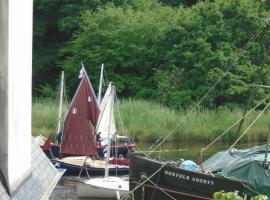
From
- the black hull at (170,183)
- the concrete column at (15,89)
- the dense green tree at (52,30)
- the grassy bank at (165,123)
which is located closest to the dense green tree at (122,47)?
the dense green tree at (52,30)

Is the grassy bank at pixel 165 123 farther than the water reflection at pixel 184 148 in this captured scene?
Yes

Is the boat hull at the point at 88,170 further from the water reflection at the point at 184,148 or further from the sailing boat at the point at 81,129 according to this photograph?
the water reflection at the point at 184,148

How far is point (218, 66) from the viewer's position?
47.5m

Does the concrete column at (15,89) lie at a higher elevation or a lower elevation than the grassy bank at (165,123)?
higher

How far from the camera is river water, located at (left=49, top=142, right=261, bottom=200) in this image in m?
27.4

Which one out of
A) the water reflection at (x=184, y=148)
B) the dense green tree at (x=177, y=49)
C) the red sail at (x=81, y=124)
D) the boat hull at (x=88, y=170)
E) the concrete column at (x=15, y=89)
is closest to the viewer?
the concrete column at (x=15, y=89)

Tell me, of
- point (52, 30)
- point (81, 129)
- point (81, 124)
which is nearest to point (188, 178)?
point (81, 129)

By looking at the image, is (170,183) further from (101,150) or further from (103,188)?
(101,150)

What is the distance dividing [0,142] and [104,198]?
18280 millimetres

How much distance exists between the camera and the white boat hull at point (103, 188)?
85.5 ft

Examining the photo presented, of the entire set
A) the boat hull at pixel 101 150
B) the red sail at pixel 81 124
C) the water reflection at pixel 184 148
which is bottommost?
the water reflection at pixel 184 148

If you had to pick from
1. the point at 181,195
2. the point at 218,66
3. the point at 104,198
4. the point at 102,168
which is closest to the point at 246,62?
the point at 218,66

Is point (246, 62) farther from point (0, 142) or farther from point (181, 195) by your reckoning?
point (0, 142)

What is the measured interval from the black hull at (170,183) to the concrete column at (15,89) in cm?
1077
